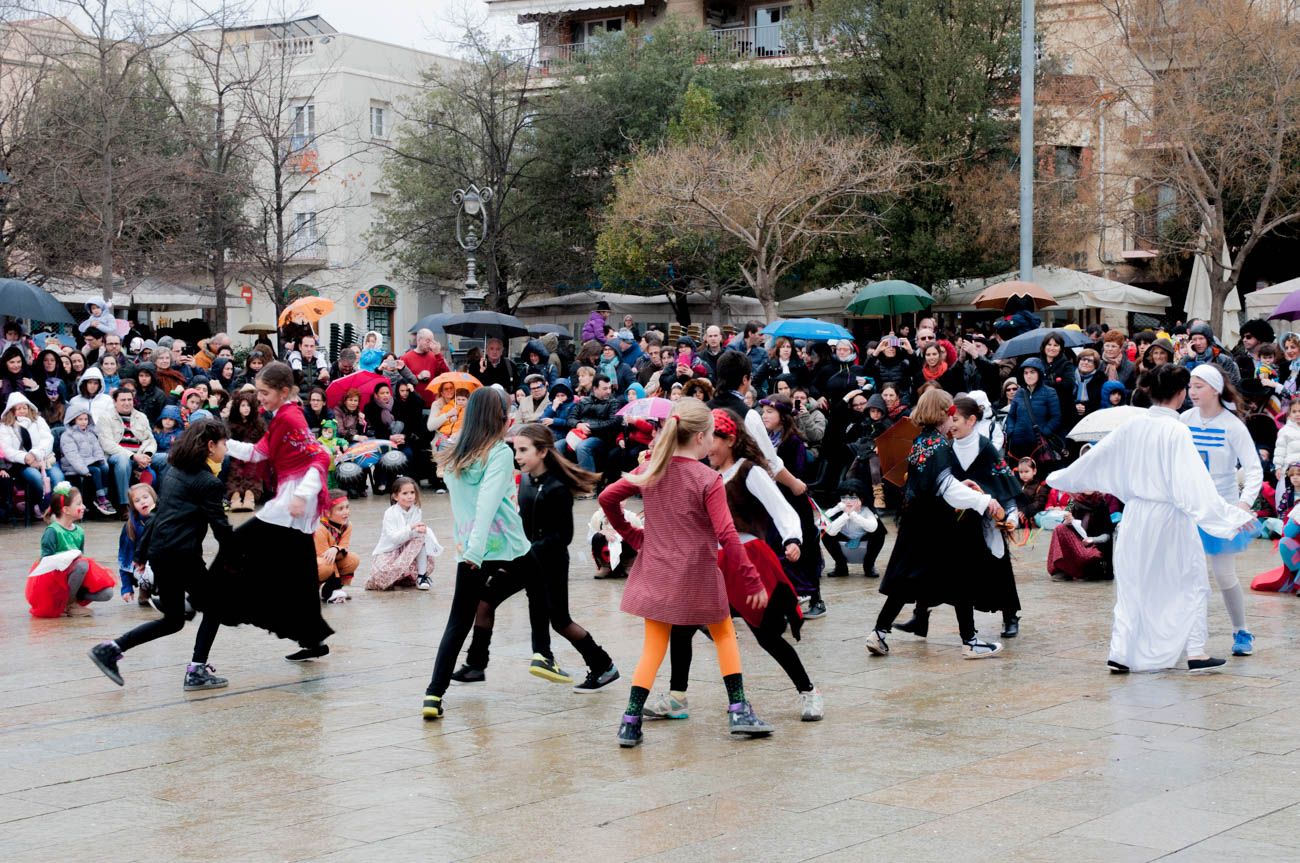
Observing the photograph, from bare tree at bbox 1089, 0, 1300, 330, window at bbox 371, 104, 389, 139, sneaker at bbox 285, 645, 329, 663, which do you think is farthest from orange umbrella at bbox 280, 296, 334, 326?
window at bbox 371, 104, 389, 139

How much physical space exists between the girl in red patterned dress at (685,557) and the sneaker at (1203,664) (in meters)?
2.93

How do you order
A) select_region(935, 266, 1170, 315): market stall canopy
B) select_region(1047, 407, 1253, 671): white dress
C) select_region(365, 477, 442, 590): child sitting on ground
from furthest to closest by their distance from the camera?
select_region(935, 266, 1170, 315): market stall canopy → select_region(365, 477, 442, 590): child sitting on ground → select_region(1047, 407, 1253, 671): white dress

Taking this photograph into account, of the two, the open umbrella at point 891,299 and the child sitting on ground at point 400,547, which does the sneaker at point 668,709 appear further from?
the open umbrella at point 891,299

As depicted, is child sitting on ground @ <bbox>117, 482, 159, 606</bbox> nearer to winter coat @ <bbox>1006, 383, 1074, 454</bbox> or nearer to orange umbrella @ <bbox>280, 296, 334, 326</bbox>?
winter coat @ <bbox>1006, 383, 1074, 454</bbox>

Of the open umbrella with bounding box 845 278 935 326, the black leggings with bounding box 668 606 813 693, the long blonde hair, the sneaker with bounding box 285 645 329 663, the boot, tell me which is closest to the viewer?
the long blonde hair

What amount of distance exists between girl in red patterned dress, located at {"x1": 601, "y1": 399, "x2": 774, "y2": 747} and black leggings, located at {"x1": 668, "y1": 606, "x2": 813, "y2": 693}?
0.66ft

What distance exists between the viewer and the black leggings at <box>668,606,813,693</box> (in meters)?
7.25

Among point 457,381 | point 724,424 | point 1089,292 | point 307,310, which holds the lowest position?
point 457,381

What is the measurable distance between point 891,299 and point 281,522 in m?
15.0

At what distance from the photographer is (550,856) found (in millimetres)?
5238

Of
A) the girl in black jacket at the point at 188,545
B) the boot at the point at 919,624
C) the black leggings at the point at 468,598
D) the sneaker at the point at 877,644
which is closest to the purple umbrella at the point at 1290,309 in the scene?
the boot at the point at 919,624

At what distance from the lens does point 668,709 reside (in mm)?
7445

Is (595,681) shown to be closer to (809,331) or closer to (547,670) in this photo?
(547,670)

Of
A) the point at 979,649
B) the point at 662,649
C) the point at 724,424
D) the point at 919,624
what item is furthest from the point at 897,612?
the point at 662,649
